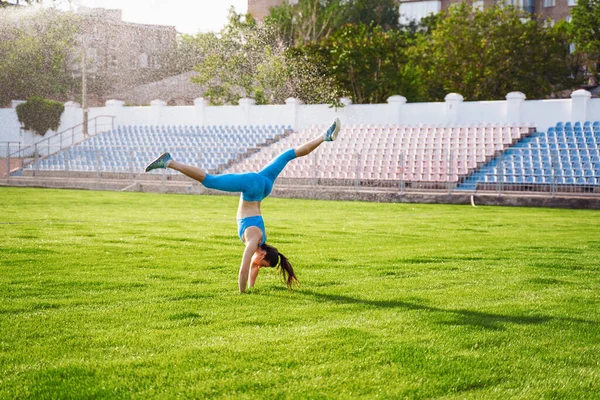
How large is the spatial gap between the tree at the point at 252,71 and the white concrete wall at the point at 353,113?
9.10ft

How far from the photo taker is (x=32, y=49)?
4728cm

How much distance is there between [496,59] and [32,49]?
2846cm

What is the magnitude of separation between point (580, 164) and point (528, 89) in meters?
20.3

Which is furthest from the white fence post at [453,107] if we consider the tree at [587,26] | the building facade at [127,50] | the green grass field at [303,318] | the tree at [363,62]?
the building facade at [127,50]

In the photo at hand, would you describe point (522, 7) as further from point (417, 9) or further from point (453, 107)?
point (453, 107)

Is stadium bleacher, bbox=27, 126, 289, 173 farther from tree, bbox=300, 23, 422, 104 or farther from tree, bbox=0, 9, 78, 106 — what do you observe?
tree, bbox=0, 9, 78, 106

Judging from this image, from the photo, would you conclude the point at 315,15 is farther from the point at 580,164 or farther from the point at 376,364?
the point at 376,364

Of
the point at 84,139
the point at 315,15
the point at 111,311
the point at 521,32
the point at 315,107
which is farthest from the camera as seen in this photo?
the point at 315,15

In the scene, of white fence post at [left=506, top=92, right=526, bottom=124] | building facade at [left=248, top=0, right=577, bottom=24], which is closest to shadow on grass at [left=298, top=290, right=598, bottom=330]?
white fence post at [left=506, top=92, right=526, bottom=124]

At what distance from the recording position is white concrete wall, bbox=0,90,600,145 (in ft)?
92.3

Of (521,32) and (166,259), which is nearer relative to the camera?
(166,259)

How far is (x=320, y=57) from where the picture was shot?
3891cm

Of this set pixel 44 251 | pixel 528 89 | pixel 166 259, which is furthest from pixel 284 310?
pixel 528 89

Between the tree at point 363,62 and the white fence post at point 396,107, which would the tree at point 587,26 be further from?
the white fence post at point 396,107
